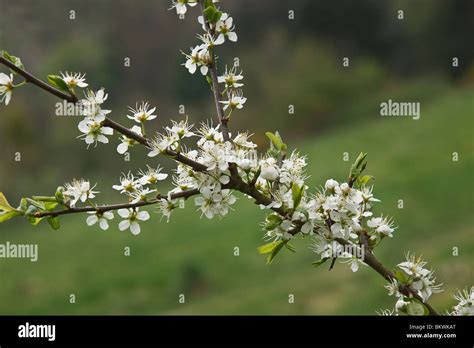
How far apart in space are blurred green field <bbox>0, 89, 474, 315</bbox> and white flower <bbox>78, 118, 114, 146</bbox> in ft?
23.8

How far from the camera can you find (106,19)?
64.3 feet

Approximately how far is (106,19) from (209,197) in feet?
61.2

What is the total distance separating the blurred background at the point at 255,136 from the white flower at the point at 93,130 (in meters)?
6.97

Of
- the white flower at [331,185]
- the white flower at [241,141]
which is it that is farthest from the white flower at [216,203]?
the white flower at [331,185]

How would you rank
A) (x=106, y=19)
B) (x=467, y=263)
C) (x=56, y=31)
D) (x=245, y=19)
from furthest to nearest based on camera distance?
(x=245, y=19) < (x=106, y=19) < (x=56, y=31) < (x=467, y=263)

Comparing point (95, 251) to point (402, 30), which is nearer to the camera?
point (95, 251)

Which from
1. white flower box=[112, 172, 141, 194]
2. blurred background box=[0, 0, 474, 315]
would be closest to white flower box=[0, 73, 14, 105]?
white flower box=[112, 172, 141, 194]

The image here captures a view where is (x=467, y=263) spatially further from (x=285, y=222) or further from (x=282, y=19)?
(x=282, y=19)

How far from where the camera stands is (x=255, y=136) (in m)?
16.6

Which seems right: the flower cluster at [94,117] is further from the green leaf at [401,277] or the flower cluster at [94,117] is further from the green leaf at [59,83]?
the green leaf at [401,277]

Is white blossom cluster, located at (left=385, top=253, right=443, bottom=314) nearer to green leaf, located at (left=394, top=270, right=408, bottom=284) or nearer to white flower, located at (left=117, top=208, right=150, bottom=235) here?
green leaf, located at (left=394, top=270, right=408, bottom=284)

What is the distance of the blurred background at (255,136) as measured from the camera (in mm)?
11625

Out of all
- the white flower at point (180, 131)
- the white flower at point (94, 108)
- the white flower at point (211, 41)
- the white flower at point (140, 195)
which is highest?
the white flower at point (211, 41)

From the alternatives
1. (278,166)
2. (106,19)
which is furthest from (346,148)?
(278,166)
